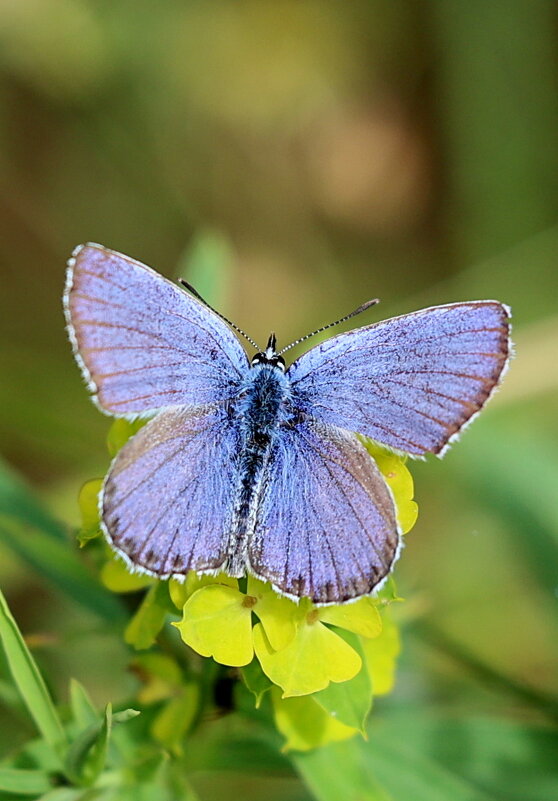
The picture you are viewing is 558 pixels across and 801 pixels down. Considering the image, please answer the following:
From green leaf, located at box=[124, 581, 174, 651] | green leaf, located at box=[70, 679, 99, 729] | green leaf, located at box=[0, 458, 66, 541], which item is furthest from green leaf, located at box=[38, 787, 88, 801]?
green leaf, located at box=[0, 458, 66, 541]

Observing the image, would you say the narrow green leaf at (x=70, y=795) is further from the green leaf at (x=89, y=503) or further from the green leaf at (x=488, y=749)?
the green leaf at (x=488, y=749)

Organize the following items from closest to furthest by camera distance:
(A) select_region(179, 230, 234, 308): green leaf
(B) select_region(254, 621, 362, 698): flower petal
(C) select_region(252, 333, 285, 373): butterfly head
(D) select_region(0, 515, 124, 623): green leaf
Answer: (B) select_region(254, 621, 362, 698): flower petal, (C) select_region(252, 333, 285, 373): butterfly head, (D) select_region(0, 515, 124, 623): green leaf, (A) select_region(179, 230, 234, 308): green leaf

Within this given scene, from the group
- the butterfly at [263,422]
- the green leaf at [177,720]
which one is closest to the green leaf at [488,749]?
the green leaf at [177,720]

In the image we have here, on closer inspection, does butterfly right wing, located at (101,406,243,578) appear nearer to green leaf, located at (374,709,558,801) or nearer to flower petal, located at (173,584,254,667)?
flower petal, located at (173,584,254,667)

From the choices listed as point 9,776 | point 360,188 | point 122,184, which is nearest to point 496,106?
point 360,188

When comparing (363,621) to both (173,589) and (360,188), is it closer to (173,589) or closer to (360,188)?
(173,589)

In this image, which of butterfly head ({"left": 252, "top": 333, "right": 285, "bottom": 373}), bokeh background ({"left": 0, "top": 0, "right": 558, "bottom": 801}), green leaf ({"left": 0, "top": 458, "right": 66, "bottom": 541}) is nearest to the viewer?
butterfly head ({"left": 252, "top": 333, "right": 285, "bottom": 373})
